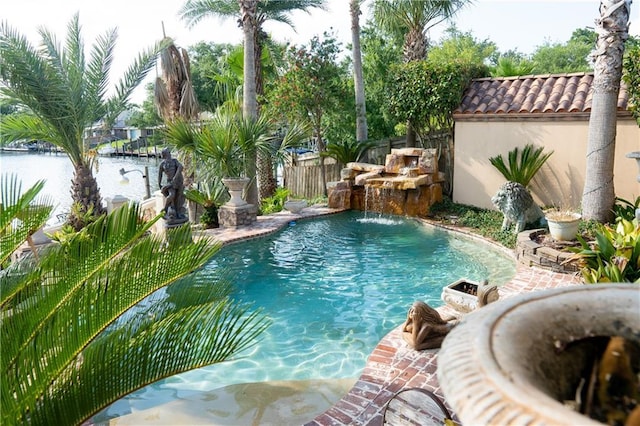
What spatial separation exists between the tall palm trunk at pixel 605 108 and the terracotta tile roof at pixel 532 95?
1.49 metres

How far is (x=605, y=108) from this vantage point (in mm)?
10320

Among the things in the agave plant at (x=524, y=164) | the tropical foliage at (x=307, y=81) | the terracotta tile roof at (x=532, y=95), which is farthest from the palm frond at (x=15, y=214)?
the tropical foliage at (x=307, y=81)

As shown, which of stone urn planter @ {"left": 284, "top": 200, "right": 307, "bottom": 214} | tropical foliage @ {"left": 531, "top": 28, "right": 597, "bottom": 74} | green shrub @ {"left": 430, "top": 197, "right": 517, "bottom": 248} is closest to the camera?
green shrub @ {"left": 430, "top": 197, "right": 517, "bottom": 248}

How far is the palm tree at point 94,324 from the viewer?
3.20 metres

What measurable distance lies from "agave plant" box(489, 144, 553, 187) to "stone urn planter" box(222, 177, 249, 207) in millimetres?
6905

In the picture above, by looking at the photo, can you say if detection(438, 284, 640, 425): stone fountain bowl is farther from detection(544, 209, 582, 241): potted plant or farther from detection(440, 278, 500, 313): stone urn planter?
detection(544, 209, 582, 241): potted plant

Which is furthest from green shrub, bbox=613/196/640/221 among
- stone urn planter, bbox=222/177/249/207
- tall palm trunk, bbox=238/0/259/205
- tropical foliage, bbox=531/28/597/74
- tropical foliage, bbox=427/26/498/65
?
tropical foliage, bbox=531/28/597/74

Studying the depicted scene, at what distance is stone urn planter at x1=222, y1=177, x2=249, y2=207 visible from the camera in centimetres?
1350

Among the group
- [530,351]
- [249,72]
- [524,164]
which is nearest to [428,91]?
[524,164]

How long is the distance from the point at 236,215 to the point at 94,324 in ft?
32.4

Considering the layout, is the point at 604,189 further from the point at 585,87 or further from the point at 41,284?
the point at 41,284

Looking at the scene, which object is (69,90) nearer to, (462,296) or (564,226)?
(462,296)

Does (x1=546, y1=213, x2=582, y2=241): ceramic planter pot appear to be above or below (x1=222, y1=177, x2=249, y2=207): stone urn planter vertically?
below

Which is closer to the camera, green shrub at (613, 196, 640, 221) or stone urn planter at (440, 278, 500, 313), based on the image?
stone urn planter at (440, 278, 500, 313)
